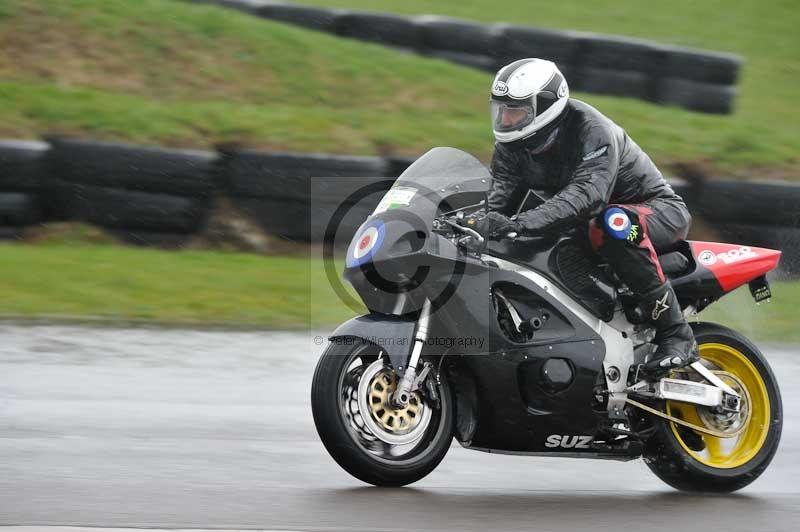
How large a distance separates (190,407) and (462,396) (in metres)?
1.91

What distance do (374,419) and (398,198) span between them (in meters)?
0.86

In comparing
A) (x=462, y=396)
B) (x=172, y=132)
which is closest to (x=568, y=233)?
(x=462, y=396)

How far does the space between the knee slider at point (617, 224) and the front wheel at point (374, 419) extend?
0.92m

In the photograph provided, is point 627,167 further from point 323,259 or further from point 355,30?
point 355,30

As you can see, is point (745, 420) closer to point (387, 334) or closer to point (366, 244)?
point (387, 334)

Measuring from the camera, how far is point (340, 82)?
13695mm

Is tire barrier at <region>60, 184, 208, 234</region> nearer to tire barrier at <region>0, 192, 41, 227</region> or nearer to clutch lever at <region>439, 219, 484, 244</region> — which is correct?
tire barrier at <region>0, 192, 41, 227</region>

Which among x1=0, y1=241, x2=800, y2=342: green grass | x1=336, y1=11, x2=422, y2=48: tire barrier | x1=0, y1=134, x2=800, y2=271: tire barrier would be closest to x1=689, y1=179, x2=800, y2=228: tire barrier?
x1=0, y1=134, x2=800, y2=271: tire barrier

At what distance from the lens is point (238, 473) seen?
5047 mm

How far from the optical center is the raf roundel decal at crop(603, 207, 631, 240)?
512 cm

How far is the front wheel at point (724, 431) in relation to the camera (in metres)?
5.40

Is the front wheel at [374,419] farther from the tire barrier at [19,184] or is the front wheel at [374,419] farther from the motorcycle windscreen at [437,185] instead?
the tire barrier at [19,184]

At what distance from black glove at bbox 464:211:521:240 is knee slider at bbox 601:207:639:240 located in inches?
17.0

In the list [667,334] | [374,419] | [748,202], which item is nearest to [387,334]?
[374,419]
